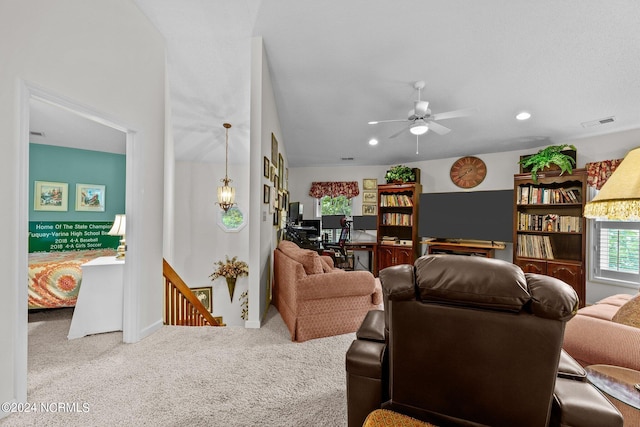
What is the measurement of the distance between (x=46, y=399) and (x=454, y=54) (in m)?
4.61

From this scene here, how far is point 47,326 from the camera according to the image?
8.85ft

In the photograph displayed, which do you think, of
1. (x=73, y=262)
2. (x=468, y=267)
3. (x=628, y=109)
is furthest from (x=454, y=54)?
(x=73, y=262)

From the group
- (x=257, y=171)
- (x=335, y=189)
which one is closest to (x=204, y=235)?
(x=335, y=189)

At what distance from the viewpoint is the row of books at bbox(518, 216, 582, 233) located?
154 inches

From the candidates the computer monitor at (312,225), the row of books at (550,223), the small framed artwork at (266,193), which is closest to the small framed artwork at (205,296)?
the computer monitor at (312,225)

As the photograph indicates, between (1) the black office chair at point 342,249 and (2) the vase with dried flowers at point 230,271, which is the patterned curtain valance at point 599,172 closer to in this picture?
(1) the black office chair at point 342,249

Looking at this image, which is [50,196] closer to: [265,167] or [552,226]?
[265,167]

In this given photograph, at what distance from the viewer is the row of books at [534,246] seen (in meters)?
4.10

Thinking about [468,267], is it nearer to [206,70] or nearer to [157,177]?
[157,177]

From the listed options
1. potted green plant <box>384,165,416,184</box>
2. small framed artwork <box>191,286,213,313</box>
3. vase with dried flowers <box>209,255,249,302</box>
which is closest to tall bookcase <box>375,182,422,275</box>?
potted green plant <box>384,165,416,184</box>

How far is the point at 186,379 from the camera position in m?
1.91

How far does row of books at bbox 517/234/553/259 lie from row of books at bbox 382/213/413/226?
184 cm

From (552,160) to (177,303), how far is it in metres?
5.67

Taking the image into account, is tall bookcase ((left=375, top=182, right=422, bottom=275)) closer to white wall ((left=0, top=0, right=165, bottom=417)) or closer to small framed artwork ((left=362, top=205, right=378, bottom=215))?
small framed artwork ((left=362, top=205, right=378, bottom=215))
